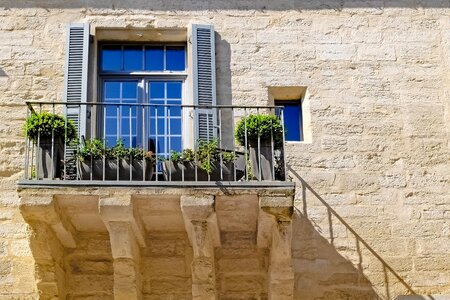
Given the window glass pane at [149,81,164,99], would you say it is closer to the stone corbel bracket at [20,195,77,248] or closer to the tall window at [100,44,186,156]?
the tall window at [100,44,186,156]

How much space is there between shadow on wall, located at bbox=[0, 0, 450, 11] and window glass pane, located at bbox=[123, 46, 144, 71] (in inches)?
18.8

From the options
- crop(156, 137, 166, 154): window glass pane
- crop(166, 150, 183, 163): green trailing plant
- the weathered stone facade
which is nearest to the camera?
crop(166, 150, 183, 163): green trailing plant

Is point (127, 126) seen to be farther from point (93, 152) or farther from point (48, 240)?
point (48, 240)

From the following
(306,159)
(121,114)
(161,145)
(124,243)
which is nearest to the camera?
(124,243)

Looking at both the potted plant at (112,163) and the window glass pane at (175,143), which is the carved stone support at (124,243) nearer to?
the potted plant at (112,163)

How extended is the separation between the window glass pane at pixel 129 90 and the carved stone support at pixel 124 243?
5.68 feet

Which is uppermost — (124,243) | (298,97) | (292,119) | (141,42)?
(141,42)

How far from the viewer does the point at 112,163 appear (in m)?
8.38

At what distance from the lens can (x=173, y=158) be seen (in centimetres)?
846

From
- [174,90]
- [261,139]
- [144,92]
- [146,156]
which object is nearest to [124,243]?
[146,156]

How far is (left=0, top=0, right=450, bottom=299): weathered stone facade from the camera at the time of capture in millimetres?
8883

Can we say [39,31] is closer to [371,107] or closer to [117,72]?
[117,72]

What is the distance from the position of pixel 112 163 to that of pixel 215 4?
275 centimetres

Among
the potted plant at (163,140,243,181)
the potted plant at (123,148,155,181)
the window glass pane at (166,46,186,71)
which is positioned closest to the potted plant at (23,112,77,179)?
the potted plant at (123,148,155,181)
